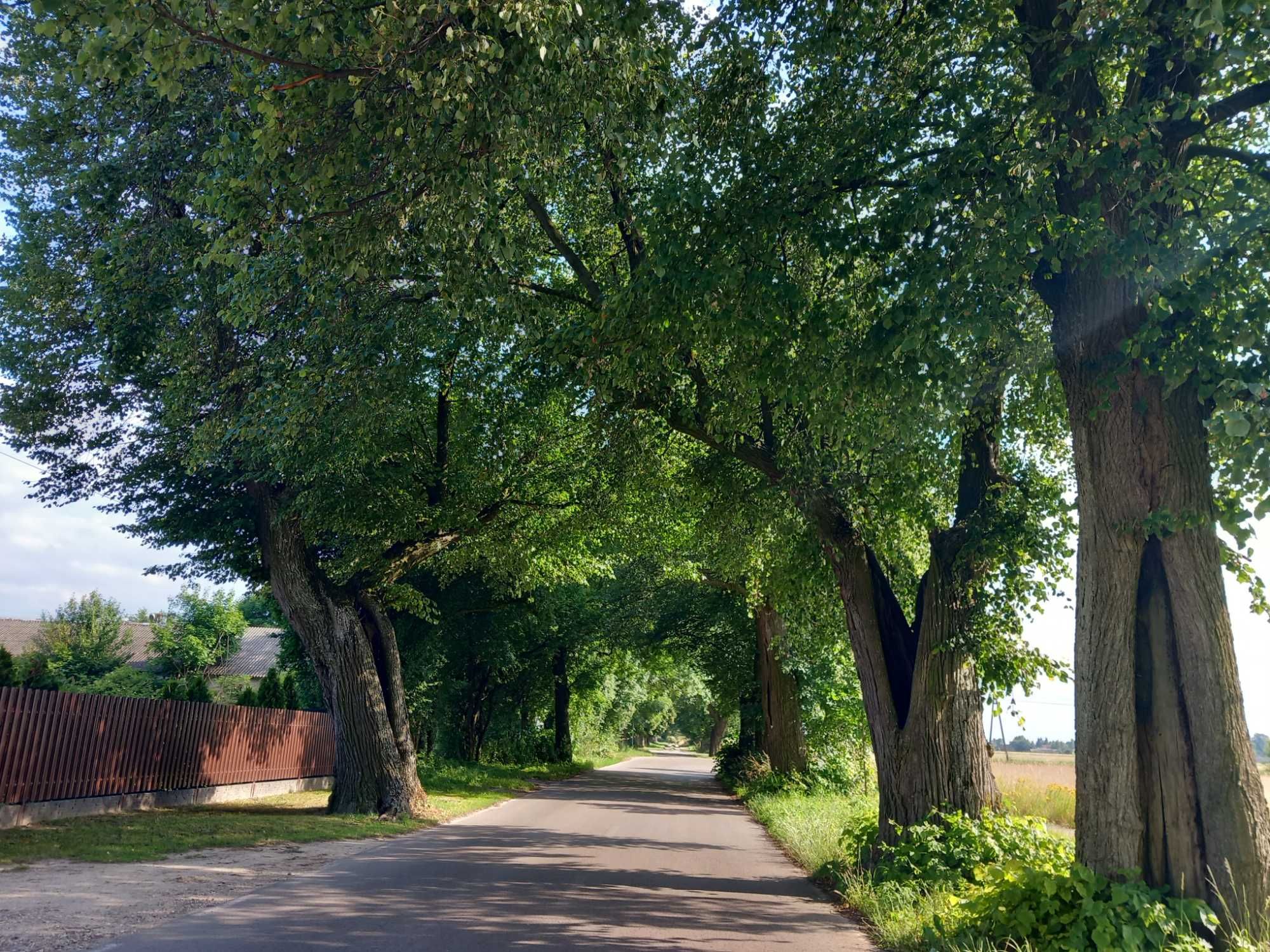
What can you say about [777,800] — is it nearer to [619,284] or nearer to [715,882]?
[715,882]

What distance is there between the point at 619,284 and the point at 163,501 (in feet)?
37.7

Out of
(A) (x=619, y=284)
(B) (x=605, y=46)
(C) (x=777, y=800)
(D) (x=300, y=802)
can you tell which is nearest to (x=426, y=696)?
(D) (x=300, y=802)

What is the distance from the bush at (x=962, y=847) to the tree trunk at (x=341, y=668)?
10.6 m

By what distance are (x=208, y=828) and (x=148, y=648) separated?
125ft

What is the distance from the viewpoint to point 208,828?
1404cm

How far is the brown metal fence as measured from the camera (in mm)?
13156

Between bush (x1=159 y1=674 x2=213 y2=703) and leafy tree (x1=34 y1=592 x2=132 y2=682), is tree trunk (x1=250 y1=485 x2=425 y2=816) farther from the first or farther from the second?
leafy tree (x1=34 y1=592 x2=132 y2=682)

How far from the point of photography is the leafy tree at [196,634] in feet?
150

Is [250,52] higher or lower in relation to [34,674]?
higher

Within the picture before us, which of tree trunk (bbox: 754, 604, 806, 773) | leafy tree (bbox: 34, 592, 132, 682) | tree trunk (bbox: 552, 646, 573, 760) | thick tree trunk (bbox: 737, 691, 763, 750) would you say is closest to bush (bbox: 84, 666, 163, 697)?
leafy tree (bbox: 34, 592, 132, 682)

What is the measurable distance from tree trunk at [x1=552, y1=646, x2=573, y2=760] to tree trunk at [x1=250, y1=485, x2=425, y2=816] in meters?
22.5

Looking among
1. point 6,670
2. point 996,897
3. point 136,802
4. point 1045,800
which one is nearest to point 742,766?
point 1045,800

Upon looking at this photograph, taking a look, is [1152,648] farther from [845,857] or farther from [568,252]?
[568,252]

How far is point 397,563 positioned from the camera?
1719 centimetres
